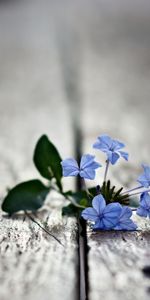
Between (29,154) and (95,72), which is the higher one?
(95,72)

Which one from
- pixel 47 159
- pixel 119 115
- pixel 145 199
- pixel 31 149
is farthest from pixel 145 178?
pixel 119 115

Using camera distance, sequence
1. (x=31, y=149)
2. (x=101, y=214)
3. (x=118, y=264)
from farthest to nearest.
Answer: (x=31, y=149), (x=101, y=214), (x=118, y=264)

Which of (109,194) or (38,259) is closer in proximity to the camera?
(38,259)

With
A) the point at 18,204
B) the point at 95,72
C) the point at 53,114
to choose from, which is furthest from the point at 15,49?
the point at 18,204

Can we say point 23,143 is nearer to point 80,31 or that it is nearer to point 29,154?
point 29,154

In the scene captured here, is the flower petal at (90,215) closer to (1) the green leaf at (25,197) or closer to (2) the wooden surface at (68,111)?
(2) the wooden surface at (68,111)

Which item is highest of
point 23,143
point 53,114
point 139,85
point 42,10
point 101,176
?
point 42,10

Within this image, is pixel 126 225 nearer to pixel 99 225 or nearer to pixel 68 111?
pixel 99 225
